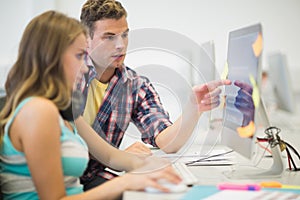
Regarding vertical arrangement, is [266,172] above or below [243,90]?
below

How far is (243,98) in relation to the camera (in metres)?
1.26

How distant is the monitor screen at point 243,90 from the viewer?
1153 mm

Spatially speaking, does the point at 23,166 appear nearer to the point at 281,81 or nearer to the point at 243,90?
the point at 243,90

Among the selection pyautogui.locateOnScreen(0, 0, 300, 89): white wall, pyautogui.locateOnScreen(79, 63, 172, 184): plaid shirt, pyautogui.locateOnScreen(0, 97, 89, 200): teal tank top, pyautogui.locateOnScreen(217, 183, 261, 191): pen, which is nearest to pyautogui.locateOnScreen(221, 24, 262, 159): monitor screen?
pyautogui.locateOnScreen(217, 183, 261, 191): pen

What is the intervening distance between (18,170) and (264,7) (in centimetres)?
267

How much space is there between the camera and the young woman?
982 mm

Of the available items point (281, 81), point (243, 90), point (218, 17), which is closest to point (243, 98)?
point (243, 90)

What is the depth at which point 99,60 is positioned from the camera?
1.73 m

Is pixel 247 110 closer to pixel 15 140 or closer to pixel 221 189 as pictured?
pixel 221 189

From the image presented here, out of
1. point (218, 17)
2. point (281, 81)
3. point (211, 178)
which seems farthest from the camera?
point (218, 17)

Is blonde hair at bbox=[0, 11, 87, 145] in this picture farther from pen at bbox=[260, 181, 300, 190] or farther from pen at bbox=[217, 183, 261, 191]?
pen at bbox=[260, 181, 300, 190]

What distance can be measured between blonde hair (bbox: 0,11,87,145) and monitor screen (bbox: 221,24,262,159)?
51cm

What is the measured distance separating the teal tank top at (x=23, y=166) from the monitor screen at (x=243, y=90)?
1.56 ft

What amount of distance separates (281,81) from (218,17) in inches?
46.6
